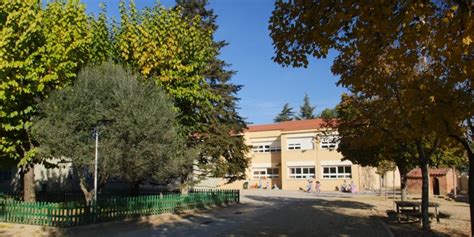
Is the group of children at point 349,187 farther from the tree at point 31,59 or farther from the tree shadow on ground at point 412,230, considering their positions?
the tree at point 31,59

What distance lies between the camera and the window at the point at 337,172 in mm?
47531

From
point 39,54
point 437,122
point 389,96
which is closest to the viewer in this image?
point 437,122

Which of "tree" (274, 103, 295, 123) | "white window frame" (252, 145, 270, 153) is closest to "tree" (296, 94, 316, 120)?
"tree" (274, 103, 295, 123)

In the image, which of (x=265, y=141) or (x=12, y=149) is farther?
(x=265, y=141)

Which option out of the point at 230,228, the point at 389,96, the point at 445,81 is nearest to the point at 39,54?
the point at 230,228

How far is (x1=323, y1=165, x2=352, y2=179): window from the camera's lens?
156 ft

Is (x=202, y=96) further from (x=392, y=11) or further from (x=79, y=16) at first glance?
(x=392, y=11)

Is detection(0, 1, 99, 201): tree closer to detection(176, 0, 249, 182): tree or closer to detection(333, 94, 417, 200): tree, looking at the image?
detection(176, 0, 249, 182): tree

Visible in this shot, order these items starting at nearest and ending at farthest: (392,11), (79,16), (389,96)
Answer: (392,11)
(389,96)
(79,16)

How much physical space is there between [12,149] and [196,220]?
740 centimetres

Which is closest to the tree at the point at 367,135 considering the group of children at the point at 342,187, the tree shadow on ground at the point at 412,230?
the tree shadow on ground at the point at 412,230

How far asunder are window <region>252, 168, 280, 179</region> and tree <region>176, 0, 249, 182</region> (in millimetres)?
26806

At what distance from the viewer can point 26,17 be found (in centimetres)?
1570

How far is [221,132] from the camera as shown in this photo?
25266 millimetres
